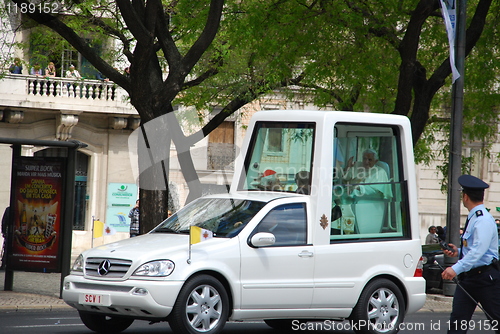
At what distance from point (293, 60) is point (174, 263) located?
31.1 feet

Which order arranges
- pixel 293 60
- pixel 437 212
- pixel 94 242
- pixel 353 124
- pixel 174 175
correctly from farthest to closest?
pixel 437 212, pixel 174 175, pixel 94 242, pixel 293 60, pixel 353 124

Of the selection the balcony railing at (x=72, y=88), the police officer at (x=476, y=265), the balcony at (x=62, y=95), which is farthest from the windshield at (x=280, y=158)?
the balcony railing at (x=72, y=88)

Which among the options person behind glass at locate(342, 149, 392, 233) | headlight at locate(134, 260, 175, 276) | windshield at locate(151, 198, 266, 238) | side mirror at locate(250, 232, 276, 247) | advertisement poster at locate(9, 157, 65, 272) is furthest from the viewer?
advertisement poster at locate(9, 157, 65, 272)

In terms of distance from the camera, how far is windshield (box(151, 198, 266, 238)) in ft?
31.7

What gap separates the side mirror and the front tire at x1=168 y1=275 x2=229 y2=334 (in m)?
0.62

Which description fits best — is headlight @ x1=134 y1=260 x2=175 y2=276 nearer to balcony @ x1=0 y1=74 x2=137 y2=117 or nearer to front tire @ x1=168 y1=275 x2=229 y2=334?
front tire @ x1=168 y1=275 x2=229 y2=334

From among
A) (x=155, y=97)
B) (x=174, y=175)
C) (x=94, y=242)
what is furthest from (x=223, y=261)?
(x=174, y=175)

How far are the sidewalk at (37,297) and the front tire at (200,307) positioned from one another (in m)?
4.81

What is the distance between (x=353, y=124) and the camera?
35.3 feet

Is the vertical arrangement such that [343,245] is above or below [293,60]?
below

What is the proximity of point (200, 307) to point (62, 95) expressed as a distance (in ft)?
67.0

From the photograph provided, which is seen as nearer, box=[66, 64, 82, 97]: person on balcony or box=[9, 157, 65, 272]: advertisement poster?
box=[9, 157, 65, 272]: advertisement poster

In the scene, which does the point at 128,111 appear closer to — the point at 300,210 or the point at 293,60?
the point at 293,60

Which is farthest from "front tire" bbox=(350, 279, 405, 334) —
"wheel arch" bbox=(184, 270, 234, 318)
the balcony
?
the balcony
